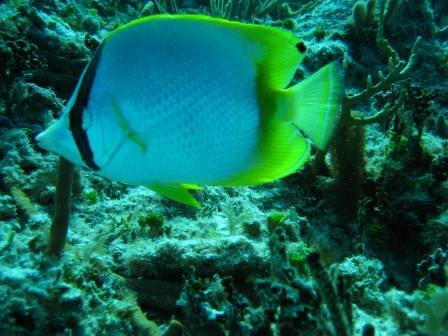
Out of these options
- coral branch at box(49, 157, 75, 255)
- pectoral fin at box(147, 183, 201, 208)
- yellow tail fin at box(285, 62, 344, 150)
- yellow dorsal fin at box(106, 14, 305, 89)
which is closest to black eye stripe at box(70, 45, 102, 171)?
pectoral fin at box(147, 183, 201, 208)

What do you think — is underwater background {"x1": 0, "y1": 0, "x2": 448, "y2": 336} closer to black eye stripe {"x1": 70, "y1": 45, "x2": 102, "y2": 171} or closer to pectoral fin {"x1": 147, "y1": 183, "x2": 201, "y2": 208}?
pectoral fin {"x1": 147, "y1": 183, "x2": 201, "y2": 208}

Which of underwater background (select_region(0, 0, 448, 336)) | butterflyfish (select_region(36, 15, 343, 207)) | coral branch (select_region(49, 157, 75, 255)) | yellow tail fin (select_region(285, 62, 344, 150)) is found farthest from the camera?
coral branch (select_region(49, 157, 75, 255))

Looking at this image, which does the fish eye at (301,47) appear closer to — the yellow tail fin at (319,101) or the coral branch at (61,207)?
the yellow tail fin at (319,101)

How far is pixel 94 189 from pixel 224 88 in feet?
7.13

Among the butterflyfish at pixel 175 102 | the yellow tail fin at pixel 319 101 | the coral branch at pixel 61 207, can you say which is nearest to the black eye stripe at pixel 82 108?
the butterflyfish at pixel 175 102

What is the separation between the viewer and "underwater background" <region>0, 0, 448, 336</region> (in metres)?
1.52

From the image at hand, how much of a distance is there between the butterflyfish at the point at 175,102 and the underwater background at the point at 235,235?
611 millimetres

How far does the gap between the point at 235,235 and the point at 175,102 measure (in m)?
1.52

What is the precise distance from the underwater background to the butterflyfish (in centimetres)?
61

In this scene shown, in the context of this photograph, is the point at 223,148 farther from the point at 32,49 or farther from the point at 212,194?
the point at 32,49

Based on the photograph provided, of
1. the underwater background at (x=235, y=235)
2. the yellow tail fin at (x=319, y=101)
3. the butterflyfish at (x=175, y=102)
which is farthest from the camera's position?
the underwater background at (x=235, y=235)

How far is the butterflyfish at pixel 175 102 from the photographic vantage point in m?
1.11

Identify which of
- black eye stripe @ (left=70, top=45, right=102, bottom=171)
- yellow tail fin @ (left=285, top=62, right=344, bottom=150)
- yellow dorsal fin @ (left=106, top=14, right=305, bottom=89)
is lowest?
black eye stripe @ (left=70, top=45, right=102, bottom=171)

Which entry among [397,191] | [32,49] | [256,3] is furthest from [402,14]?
[32,49]
